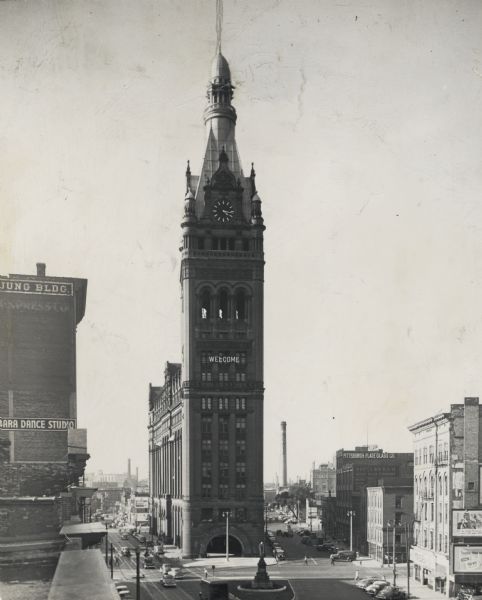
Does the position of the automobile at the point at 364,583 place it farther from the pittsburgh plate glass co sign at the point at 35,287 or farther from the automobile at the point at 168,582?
the pittsburgh plate glass co sign at the point at 35,287

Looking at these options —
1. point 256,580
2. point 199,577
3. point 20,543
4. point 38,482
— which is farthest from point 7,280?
point 199,577

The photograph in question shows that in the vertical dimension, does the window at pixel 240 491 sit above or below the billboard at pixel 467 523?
below

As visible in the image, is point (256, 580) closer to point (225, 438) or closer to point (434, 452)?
point (434, 452)

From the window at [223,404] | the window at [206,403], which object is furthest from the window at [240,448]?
the window at [206,403]

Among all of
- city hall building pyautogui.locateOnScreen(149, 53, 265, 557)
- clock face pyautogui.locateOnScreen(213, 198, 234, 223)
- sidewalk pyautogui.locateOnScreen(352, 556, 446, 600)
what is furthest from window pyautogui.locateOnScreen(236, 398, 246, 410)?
clock face pyautogui.locateOnScreen(213, 198, 234, 223)

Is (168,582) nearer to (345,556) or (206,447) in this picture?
(206,447)

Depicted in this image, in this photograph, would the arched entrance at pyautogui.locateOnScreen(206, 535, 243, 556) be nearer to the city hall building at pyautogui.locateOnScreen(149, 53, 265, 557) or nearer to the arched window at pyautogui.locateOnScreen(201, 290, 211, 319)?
the city hall building at pyautogui.locateOnScreen(149, 53, 265, 557)

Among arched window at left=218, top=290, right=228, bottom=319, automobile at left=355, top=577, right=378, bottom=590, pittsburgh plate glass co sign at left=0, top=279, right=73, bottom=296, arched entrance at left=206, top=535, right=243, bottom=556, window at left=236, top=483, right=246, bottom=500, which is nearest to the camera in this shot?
pittsburgh plate glass co sign at left=0, top=279, right=73, bottom=296
